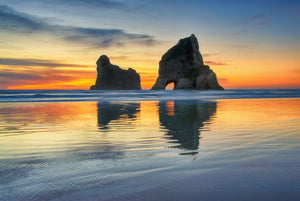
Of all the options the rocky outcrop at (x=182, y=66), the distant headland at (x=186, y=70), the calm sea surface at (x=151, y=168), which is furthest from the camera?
the rocky outcrop at (x=182, y=66)

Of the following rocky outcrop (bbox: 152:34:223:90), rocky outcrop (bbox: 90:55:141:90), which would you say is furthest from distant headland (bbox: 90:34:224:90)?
rocky outcrop (bbox: 90:55:141:90)

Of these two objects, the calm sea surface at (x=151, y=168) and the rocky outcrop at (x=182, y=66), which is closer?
the calm sea surface at (x=151, y=168)

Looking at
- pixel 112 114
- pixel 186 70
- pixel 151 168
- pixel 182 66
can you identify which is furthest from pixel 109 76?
pixel 151 168

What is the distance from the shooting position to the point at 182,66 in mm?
88312

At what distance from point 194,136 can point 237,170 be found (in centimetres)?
253

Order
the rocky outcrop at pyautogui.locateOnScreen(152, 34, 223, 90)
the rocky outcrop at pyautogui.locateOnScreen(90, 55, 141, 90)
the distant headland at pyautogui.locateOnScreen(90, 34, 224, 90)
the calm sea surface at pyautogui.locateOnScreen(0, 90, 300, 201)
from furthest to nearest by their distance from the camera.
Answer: the rocky outcrop at pyautogui.locateOnScreen(90, 55, 141, 90) < the rocky outcrop at pyautogui.locateOnScreen(152, 34, 223, 90) < the distant headland at pyautogui.locateOnScreen(90, 34, 224, 90) < the calm sea surface at pyautogui.locateOnScreen(0, 90, 300, 201)

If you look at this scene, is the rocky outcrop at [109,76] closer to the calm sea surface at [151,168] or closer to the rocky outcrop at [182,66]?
the rocky outcrop at [182,66]

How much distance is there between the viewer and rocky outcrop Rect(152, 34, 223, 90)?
82.4m

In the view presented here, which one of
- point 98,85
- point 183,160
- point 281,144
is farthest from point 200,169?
point 98,85

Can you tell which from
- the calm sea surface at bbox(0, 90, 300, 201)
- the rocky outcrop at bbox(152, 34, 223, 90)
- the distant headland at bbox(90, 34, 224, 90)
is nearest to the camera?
the calm sea surface at bbox(0, 90, 300, 201)

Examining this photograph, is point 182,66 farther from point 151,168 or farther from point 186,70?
point 151,168

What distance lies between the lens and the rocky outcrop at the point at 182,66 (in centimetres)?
8244

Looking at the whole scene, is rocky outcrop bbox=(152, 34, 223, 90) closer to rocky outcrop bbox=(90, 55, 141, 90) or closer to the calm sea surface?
rocky outcrop bbox=(90, 55, 141, 90)

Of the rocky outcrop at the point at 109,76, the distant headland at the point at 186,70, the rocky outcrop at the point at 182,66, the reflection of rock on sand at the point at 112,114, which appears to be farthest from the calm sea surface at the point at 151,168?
the rocky outcrop at the point at 109,76
